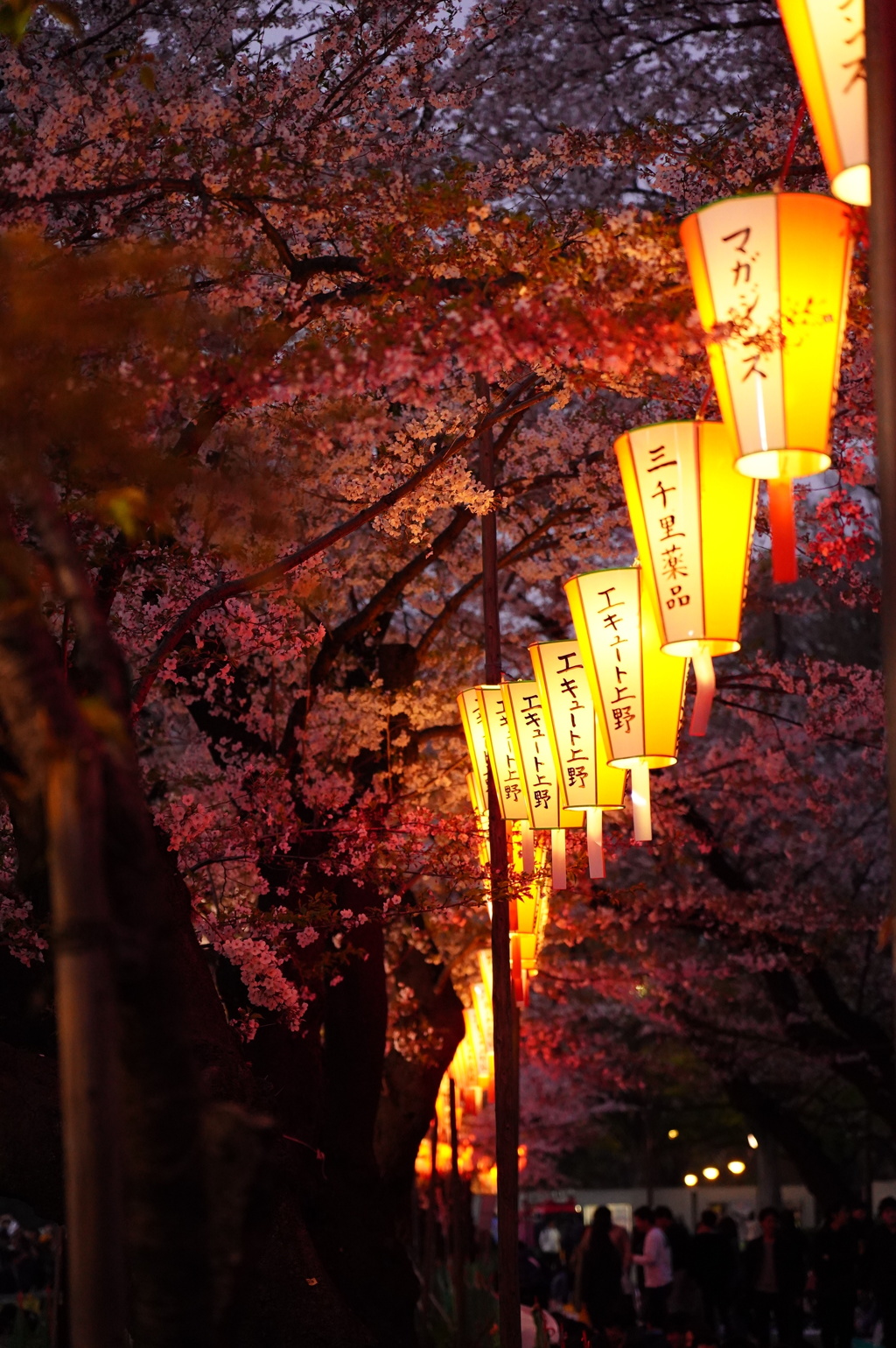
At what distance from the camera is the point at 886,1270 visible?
12.9m

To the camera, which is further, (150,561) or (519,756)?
(519,756)

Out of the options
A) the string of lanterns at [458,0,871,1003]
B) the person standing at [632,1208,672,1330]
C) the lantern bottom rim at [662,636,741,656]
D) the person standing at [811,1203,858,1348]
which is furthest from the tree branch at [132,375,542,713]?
the person standing at [632,1208,672,1330]

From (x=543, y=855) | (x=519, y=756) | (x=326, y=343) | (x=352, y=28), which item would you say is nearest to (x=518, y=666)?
(x=543, y=855)

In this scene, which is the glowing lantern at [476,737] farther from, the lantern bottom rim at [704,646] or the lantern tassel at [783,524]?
the lantern tassel at [783,524]

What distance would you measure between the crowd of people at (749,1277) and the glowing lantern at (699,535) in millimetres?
8101

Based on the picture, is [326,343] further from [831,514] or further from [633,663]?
[831,514]

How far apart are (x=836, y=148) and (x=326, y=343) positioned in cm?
300

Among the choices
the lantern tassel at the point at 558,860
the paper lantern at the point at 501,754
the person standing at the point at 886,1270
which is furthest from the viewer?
the person standing at the point at 886,1270

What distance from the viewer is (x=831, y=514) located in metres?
7.71

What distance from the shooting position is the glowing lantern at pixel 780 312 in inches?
200

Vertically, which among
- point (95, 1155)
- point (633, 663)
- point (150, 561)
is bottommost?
point (95, 1155)

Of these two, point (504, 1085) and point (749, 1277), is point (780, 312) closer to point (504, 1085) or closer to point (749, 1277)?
point (504, 1085)

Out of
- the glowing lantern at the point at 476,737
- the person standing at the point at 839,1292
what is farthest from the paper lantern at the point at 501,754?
the person standing at the point at 839,1292

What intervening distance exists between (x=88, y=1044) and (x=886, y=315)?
289cm
